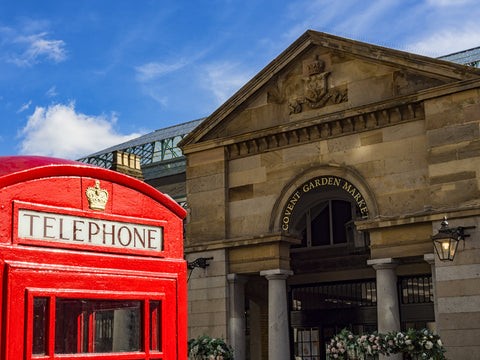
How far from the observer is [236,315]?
24422 mm

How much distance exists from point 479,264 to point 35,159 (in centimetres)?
1546

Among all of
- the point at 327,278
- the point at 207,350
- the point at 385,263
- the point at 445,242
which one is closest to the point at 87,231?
the point at 445,242

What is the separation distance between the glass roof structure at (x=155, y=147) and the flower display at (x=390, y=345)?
23265 millimetres

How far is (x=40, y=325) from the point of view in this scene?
6.19 meters

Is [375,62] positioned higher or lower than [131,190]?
higher

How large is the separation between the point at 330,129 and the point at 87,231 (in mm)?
17380

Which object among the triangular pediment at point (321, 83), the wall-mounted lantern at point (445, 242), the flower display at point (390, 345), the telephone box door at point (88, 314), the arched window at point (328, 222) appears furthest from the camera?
the arched window at point (328, 222)

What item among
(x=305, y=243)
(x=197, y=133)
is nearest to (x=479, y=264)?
(x=305, y=243)

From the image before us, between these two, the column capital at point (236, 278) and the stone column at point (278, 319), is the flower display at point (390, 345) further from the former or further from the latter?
the column capital at point (236, 278)

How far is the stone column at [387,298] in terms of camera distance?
20859 millimetres

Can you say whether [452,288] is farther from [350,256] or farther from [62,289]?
[62,289]

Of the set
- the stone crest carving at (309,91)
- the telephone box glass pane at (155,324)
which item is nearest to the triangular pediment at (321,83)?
the stone crest carving at (309,91)

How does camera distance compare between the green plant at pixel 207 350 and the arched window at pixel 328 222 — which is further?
the arched window at pixel 328 222

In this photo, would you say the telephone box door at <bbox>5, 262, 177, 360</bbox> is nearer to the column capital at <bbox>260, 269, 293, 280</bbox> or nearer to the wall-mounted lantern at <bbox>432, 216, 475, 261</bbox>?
the wall-mounted lantern at <bbox>432, 216, 475, 261</bbox>
